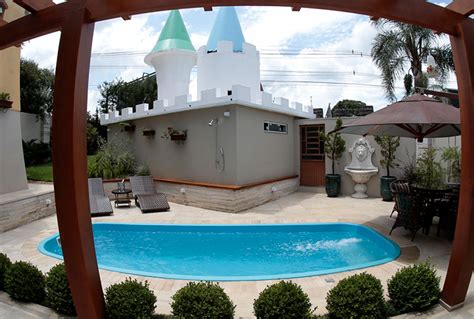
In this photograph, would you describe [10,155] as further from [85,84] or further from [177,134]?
[85,84]

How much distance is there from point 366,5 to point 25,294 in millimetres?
5761

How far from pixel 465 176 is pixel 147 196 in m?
10.1

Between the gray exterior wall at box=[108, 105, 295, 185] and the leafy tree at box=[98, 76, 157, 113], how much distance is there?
18662 millimetres

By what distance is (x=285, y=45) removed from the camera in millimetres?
29141

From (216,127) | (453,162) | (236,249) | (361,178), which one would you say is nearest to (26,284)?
(236,249)

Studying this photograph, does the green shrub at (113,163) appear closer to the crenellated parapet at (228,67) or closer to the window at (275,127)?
the crenellated parapet at (228,67)

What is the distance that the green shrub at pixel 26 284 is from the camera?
4.28 metres

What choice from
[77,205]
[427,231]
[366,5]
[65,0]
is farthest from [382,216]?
[65,0]

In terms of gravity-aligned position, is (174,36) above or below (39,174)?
above

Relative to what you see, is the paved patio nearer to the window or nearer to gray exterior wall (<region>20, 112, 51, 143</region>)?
the window

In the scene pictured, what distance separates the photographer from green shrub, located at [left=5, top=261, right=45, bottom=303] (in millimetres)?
4281

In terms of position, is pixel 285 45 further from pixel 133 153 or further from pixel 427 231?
pixel 427 231

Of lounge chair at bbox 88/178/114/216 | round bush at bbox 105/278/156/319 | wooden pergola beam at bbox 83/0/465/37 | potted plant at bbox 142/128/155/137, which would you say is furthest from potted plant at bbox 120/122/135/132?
round bush at bbox 105/278/156/319

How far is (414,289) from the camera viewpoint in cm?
398
